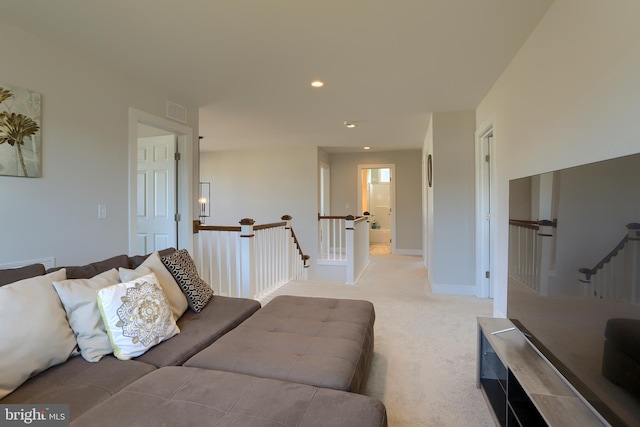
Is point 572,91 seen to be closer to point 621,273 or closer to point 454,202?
point 621,273

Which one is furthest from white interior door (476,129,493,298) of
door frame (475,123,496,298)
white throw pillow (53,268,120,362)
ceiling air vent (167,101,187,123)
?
white throw pillow (53,268,120,362)

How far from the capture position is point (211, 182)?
7.00 meters

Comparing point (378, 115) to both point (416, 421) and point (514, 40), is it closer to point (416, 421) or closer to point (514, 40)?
point (514, 40)

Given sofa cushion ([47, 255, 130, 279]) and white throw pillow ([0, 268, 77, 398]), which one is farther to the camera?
sofa cushion ([47, 255, 130, 279])

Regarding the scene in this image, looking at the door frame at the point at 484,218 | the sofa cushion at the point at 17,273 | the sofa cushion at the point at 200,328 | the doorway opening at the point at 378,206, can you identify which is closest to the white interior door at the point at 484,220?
the door frame at the point at 484,218

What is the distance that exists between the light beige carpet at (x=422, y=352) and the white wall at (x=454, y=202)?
0.28m

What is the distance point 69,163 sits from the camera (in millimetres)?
2395

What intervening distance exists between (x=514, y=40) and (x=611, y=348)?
6.97ft

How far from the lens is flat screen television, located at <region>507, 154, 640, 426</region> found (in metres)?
0.96

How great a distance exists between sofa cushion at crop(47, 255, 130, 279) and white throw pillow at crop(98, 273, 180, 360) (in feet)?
1.03

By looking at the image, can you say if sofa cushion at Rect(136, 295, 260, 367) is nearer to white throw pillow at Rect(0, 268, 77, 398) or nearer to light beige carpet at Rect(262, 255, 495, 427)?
white throw pillow at Rect(0, 268, 77, 398)

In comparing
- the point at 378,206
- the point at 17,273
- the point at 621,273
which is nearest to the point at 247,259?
the point at 17,273

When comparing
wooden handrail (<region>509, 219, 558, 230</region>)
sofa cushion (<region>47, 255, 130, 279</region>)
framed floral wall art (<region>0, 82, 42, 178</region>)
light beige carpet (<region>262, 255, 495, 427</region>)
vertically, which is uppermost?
framed floral wall art (<region>0, 82, 42, 178</region>)

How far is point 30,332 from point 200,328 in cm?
78
